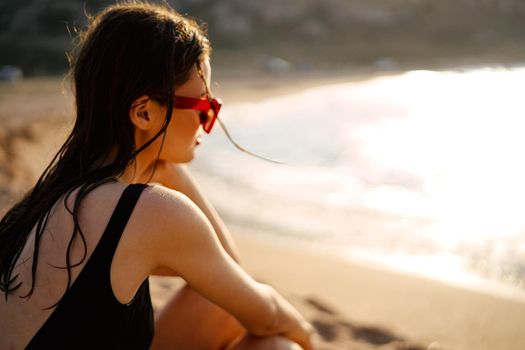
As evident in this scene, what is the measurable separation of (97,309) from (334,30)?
3477 centimetres

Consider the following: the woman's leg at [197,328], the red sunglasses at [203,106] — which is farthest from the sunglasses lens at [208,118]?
the woman's leg at [197,328]

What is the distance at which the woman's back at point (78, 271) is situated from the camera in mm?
1379

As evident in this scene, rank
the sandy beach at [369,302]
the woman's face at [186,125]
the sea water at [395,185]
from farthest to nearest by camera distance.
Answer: the sea water at [395,185] < the sandy beach at [369,302] < the woman's face at [186,125]

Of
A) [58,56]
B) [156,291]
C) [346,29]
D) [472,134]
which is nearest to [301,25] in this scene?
[346,29]

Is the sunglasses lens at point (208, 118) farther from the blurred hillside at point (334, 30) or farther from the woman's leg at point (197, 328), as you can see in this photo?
the blurred hillside at point (334, 30)

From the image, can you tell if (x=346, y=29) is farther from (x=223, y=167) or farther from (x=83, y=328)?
(x=83, y=328)

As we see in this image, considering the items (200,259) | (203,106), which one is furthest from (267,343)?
(203,106)

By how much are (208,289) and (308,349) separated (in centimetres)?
63

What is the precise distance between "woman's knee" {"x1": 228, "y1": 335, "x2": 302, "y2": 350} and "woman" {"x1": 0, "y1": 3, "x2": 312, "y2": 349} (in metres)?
0.17

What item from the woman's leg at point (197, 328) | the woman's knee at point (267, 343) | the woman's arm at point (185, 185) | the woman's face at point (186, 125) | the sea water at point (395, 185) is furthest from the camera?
the sea water at point (395, 185)

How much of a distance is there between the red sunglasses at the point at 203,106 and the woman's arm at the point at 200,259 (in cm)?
29

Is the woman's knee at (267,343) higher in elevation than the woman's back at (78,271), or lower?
lower

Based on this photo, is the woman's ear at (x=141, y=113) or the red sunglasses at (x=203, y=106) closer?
the woman's ear at (x=141, y=113)

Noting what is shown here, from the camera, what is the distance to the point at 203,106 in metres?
1.67
